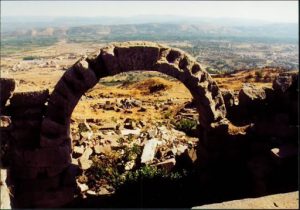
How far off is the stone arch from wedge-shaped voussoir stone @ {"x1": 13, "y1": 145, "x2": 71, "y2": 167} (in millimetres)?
182

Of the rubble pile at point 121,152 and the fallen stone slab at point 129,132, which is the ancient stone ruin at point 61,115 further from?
the fallen stone slab at point 129,132

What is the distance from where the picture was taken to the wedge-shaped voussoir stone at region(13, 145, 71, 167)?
29.7 feet

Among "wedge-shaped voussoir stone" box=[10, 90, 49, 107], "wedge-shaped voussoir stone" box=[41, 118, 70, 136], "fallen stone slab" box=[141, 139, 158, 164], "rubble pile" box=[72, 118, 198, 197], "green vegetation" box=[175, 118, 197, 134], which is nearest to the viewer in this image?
"wedge-shaped voussoir stone" box=[41, 118, 70, 136]

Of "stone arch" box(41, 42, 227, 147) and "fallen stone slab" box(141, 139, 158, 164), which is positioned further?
"fallen stone slab" box(141, 139, 158, 164)

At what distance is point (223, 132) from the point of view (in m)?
9.99

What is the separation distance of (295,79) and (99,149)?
6.42 meters

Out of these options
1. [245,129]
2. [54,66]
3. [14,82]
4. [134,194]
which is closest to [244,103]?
[245,129]

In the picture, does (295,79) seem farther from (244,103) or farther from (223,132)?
(223,132)

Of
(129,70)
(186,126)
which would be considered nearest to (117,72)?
(129,70)

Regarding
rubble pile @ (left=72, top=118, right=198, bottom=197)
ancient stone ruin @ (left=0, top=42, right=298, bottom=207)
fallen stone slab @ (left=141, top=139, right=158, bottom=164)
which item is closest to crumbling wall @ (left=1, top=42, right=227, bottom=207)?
ancient stone ruin @ (left=0, top=42, right=298, bottom=207)

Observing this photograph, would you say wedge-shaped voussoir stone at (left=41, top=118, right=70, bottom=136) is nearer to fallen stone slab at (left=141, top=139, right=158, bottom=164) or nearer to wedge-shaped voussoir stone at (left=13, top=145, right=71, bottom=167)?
wedge-shaped voussoir stone at (left=13, top=145, right=71, bottom=167)

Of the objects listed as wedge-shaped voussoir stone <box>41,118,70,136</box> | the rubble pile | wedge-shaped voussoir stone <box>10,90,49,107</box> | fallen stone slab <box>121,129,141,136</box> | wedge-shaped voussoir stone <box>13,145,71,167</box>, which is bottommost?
fallen stone slab <box>121,129,141,136</box>

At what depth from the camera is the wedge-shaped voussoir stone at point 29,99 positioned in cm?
905

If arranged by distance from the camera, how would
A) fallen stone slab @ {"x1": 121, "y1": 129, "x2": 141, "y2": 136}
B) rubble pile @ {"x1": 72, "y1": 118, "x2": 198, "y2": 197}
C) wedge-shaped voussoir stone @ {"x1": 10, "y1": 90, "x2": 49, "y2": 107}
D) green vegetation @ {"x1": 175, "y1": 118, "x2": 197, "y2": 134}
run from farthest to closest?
green vegetation @ {"x1": 175, "y1": 118, "x2": 197, "y2": 134}
fallen stone slab @ {"x1": 121, "y1": 129, "x2": 141, "y2": 136}
rubble pile @ {"x1": 72, "y1": 118, "x2": 198, "y2": 197}
wedge-shaped voussoir stone @ {"x1": 10, "y1": 90, "x2": 49, "y2": 107}
